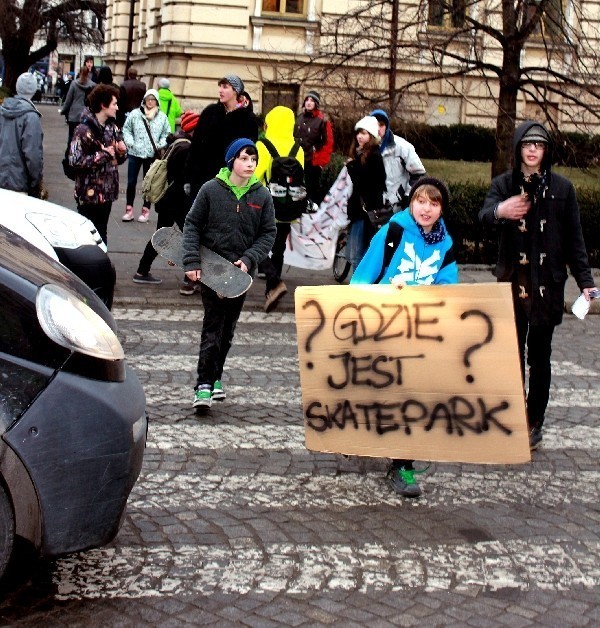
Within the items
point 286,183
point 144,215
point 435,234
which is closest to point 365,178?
point 286,183

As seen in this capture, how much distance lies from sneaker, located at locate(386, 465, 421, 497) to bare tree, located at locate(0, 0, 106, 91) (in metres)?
51.9

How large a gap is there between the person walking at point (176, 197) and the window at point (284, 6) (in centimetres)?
2213

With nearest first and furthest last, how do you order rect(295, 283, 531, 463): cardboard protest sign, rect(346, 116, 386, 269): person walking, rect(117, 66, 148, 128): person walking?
rect(295, 283, 531, 463): cardboard protest sign → rect(346, 116, 386, 269): person walking → rect(117, 66, 148, 128): person walking


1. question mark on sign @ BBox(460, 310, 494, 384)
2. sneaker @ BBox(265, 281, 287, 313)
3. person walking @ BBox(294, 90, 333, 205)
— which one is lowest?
sneaker @ BBox(265, 281, 287, 313)

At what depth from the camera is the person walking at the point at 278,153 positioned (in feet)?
36.4

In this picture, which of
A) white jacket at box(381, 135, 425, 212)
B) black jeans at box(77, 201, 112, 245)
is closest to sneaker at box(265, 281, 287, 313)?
white jacket at box(381, 135, 425, 212)

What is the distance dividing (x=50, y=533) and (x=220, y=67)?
1178 inches

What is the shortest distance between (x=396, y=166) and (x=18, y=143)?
3397 mm

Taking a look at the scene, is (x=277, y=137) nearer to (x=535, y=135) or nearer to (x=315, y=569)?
(x=535, y=135)

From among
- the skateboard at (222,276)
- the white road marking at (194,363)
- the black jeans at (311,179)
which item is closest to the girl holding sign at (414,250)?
the skateboard at (222,276)

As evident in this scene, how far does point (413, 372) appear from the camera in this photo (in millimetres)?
6031

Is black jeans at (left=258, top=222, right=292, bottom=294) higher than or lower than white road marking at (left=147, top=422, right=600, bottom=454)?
higher

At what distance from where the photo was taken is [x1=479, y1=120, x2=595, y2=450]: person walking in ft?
22.2

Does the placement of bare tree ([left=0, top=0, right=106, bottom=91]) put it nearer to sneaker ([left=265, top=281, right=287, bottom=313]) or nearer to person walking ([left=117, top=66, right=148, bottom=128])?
person walking ([left=117, top=66, right=148, bottom=128])
